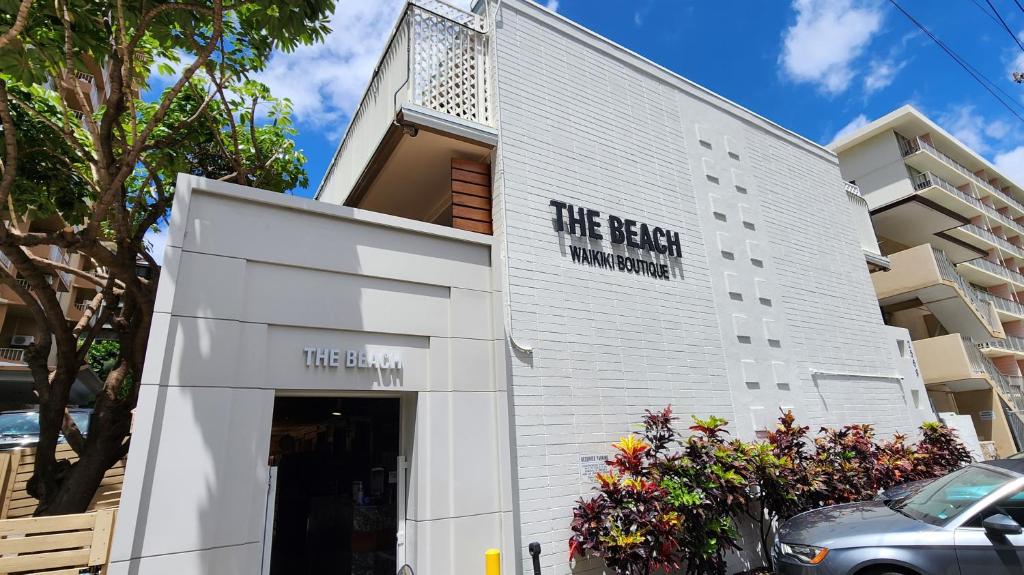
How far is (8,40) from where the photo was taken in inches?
180

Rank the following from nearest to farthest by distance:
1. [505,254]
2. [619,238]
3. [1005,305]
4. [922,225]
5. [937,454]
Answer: [505,254], [619,238], [937,454], [922,225], [1005,305]

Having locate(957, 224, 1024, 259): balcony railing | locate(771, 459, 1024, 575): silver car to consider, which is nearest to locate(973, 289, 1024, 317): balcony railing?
locate(957, 224, 1024, 259): balcony railing

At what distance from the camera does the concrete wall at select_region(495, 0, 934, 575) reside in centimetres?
632

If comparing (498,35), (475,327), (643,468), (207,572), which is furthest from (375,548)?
(498,35)

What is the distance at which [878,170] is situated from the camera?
23656mm

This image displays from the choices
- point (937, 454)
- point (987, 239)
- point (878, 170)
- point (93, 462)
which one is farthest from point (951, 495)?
point (987, 239)

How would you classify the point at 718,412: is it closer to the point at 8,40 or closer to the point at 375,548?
the point at 375,548

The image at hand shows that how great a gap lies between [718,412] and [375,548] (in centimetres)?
523

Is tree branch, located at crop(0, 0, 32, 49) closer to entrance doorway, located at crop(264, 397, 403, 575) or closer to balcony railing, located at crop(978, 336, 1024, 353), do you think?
entrance doorway, located at crop(264, 397, 403, 575)

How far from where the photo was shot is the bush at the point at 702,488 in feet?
17.8

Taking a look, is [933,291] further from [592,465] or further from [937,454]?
[592,465]

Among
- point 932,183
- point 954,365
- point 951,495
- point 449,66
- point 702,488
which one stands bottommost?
point 951,495

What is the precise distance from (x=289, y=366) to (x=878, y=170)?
27702mm

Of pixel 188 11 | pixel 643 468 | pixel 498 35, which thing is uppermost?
pixel 498 35
